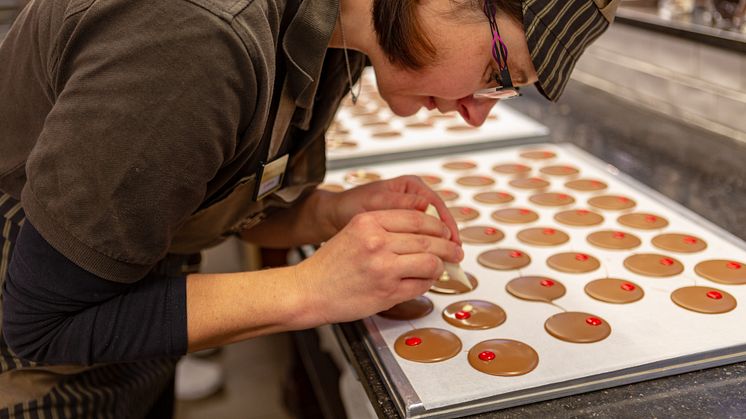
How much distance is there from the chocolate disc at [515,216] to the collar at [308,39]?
2.30 feet

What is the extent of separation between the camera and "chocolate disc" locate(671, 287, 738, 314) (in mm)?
1169

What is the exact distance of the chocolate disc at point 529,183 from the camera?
1797mm

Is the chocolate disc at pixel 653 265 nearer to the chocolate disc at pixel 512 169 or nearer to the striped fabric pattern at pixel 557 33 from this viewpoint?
the striped fabric pattern at pixel 557 33

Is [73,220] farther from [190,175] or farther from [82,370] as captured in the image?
[82,370]

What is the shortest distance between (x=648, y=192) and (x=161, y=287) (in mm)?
1150

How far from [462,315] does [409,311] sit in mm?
92

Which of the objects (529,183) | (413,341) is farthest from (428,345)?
(529,183)

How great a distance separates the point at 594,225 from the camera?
1549 millimetres

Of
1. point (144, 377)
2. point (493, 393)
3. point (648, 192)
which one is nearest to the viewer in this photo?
point (493, 393)

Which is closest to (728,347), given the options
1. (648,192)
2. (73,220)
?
(648,192)

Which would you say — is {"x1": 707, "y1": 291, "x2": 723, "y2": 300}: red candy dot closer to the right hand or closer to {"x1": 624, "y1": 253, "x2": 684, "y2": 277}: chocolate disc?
{"x1": 624, "y1": 253, "x2": 684, "y2": 277}: chocolate disc

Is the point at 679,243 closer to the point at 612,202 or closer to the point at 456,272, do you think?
the point at 612,202

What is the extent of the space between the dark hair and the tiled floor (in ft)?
6.38

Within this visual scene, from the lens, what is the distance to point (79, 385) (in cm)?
125
